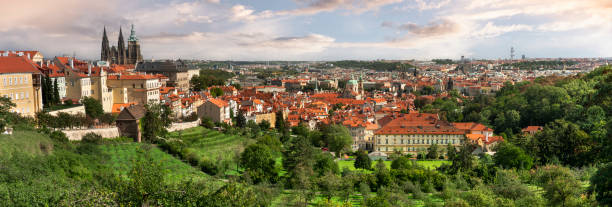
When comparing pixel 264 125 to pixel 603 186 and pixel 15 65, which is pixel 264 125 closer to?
pixel 15 65

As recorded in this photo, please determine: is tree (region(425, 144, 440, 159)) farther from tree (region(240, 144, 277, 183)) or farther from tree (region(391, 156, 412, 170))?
tree (region(240, 144, 277, 183))

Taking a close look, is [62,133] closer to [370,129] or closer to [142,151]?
[142,151]

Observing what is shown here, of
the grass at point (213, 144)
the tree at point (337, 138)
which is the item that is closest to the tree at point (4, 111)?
the grass at point (213, 144)

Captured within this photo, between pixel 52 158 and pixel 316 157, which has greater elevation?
pixel 52 158

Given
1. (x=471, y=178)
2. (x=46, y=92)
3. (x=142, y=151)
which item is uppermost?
(x=46, y=92)

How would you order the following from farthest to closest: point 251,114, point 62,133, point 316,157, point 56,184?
1. point 251,114
2. point 316,157
3. point 62,133
4. point 56,184

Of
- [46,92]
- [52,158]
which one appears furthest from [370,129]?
[52,158]

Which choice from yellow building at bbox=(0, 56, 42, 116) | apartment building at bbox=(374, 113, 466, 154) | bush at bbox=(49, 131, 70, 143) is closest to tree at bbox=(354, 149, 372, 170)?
apartment building at bbox=(374, 113, 466, 154)
